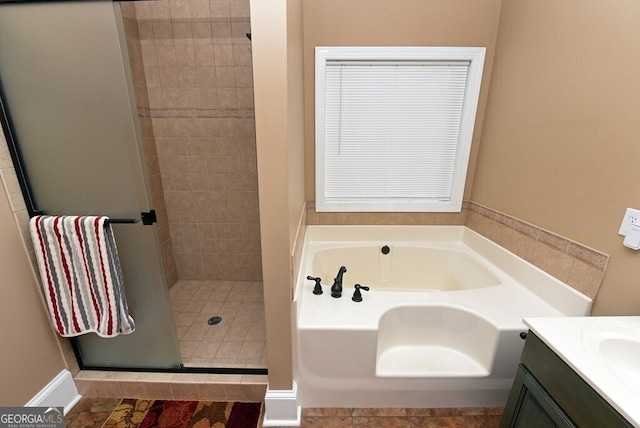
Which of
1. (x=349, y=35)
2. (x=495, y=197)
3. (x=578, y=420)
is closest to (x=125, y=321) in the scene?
(x=578, y=420)

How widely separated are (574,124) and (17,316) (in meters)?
2.77

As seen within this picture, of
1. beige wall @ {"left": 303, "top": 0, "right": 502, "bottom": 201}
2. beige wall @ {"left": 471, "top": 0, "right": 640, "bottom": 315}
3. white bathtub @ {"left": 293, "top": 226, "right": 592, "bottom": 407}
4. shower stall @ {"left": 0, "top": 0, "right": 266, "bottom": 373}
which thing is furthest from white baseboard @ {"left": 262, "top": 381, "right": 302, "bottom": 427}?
beige wall @ {"left": 303, "top": 0, "right": 502, "bottom": 201}

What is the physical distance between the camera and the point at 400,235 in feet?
7.28

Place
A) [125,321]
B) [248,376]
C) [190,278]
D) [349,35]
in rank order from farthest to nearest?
[190,278], [349,35], [248,376], [125,321]

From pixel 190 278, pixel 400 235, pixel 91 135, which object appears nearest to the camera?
pixel 91 135

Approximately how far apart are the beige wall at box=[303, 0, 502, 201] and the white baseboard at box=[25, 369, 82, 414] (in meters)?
2.41

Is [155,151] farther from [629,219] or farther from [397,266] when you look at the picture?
[629,219]

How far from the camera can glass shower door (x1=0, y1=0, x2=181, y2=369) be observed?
1.07 metres

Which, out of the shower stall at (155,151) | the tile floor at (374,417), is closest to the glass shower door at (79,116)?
the shower stall at (155,151)

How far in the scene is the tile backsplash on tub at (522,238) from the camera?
1.23 metres

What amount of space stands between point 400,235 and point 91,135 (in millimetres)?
2074

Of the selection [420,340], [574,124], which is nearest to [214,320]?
[420,340]

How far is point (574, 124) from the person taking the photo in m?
1.27

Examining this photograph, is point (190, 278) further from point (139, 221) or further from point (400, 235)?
point (400, 235)
